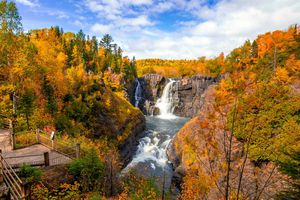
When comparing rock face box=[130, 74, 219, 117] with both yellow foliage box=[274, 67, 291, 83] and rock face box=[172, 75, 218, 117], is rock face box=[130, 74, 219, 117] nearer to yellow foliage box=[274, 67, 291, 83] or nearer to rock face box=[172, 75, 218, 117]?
rock face box=[172, 75, 218, 117]

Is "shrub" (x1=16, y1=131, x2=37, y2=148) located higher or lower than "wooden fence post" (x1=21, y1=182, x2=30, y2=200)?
lower

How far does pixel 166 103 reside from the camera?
60938 millimetres

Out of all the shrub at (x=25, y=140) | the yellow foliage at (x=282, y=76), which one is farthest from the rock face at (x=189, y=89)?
the shrub at (x=25, y=140)

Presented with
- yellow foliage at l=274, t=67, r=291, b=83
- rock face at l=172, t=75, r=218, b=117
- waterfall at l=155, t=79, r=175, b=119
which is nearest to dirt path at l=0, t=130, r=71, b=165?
yellow foliage at l=274, t=67, r=291, b=83

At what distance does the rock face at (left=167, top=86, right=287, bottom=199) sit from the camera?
13930 mm

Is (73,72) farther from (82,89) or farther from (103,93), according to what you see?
(103,93)

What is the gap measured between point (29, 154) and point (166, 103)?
49.6 m

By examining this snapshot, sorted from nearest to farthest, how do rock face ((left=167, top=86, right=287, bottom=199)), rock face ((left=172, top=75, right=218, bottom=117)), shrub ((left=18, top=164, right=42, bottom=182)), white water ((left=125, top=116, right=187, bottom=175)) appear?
shrub ((left=18, top=164, right=42, bottom=182))
rock face ((left=167, top=86, right=287, bottom=199))
white water ((left=125, top=116, right=187, bottom=175))
rock face ((left=172, top=75, right=218, bottom=117))

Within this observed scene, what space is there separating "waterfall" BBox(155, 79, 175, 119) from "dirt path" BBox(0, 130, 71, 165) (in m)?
43.1

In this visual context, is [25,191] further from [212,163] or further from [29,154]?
[212,163]

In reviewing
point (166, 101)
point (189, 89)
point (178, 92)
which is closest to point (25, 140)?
point (166, 101)

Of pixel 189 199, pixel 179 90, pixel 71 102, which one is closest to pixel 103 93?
pixel 71 102

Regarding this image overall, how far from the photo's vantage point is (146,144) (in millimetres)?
32500

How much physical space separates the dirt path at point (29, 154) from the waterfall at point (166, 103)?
43.1 metres
